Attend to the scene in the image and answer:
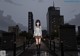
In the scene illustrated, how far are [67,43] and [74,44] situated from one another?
104 cm

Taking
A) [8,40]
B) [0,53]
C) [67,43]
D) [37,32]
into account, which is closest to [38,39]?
[37,32]

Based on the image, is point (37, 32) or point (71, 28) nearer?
point (37, 32)

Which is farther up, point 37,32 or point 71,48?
point 37,32

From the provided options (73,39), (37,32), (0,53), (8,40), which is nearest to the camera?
(0,53)

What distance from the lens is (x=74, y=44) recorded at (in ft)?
105

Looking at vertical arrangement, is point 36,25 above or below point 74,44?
above

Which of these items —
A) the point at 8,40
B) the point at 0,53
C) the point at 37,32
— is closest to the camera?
the point at 0,53

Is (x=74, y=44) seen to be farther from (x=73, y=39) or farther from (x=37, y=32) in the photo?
(x=37, y=32)

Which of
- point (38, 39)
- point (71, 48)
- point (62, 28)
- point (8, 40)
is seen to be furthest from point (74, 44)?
point (38, 39)

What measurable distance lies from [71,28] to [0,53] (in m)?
26.8

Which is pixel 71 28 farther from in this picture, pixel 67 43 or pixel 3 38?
pixel 3 38

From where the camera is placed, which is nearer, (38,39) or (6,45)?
(38,39)

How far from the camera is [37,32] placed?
590 inches

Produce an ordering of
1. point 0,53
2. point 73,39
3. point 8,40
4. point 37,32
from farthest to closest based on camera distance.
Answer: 1. point 8,40
2. point 73,39
3. point 37,32
4. point 0,53
